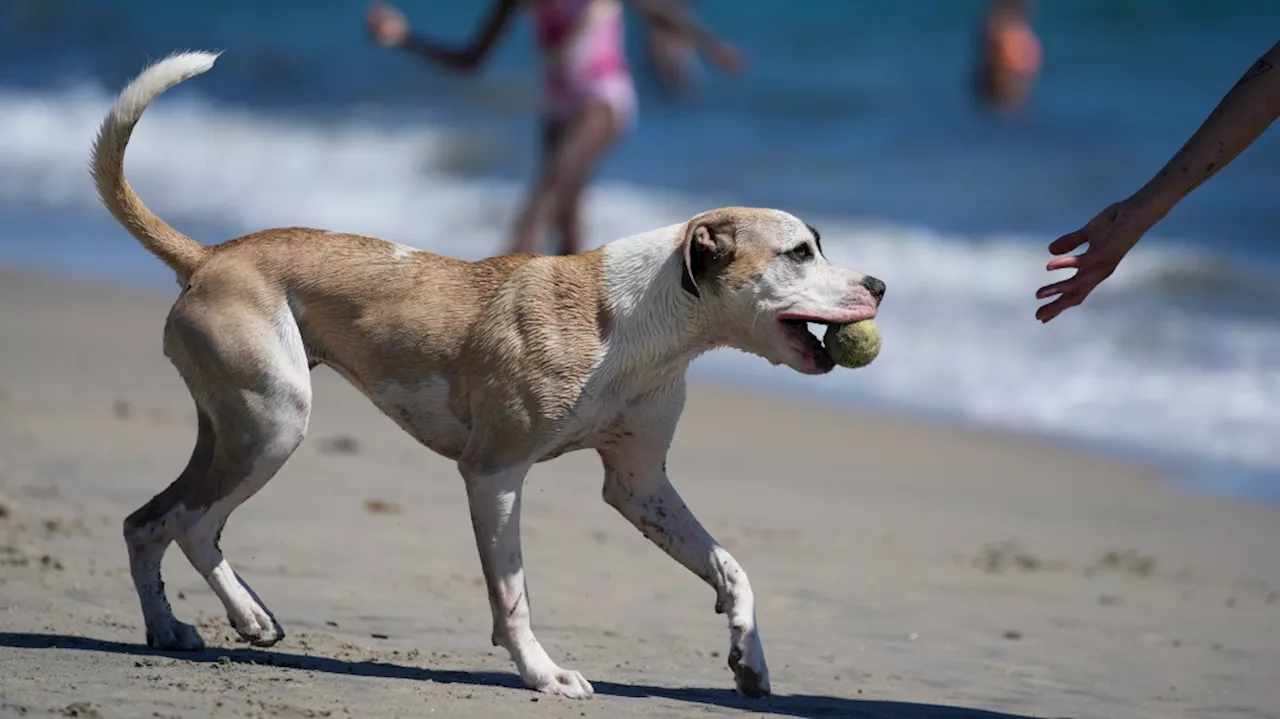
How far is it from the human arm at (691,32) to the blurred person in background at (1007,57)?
1049 centimetres

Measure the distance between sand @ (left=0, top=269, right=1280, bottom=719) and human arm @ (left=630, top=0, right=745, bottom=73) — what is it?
197 centimetres

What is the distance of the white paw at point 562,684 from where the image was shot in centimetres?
480

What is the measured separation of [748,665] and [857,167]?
46.6 feet

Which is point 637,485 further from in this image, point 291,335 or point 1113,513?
point 1113,513

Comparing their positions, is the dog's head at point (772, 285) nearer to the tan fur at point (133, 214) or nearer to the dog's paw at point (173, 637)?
the tan fur at point (133, 214)

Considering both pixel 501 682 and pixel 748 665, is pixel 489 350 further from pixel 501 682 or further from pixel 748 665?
pixel 748 665

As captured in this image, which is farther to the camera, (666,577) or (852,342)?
(666,577)

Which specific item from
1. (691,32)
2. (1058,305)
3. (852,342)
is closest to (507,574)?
(852,342)

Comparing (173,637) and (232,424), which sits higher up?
(232,424)

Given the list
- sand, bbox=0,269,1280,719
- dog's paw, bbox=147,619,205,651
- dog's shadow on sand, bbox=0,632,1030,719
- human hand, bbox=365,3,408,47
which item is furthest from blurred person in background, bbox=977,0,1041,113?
dog's paw, bbox=147,619,205,651

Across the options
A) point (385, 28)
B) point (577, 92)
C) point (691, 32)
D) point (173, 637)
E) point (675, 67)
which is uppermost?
point (675, 67)

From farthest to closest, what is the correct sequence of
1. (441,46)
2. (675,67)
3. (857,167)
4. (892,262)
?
(675,67), (857,167), (892,262), (441,46)

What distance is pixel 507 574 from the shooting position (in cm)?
488

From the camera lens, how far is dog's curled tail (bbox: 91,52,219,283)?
5117 mm
